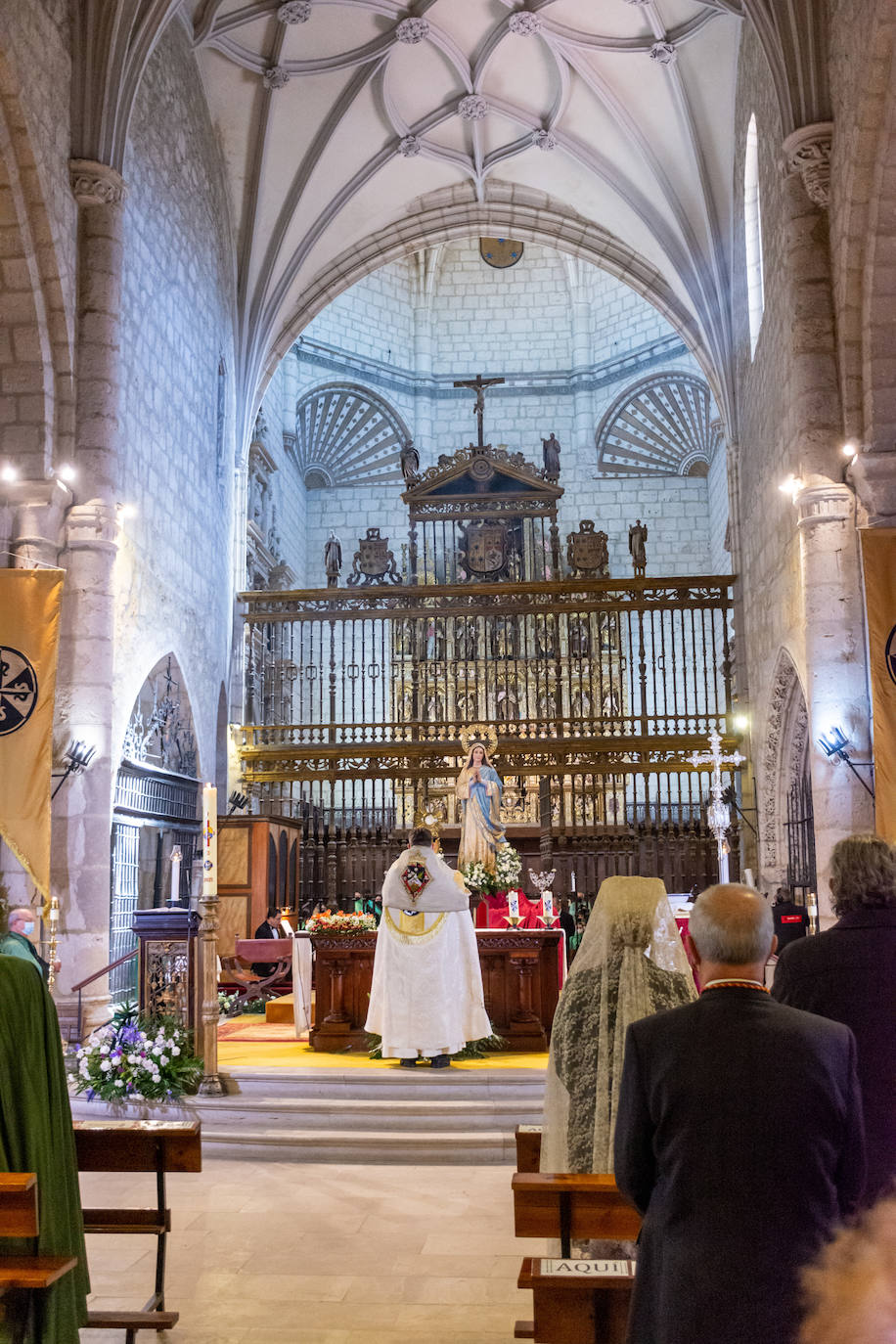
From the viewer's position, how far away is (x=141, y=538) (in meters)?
13.0

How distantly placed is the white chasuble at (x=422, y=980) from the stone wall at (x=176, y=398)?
4.40 metres

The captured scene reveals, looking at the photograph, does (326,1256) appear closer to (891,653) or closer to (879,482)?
(891,653)

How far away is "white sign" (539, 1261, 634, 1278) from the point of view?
3498 millimetres

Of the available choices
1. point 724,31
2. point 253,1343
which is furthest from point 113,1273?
point 724,31

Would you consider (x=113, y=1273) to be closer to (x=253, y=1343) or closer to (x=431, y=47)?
(x=253, y=1343)

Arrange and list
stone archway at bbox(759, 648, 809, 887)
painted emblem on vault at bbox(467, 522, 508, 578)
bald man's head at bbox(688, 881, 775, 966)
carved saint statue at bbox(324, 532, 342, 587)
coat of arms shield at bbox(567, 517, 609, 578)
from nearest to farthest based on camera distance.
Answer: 1. bald man's head at bbox(688, 881, 775, 966)
2. stone archway at bbox(759, 648, 809, 887)
3. coat of arms shield at bbox(567, 517, 609, 578)
4. carved saint statue at bbox(324, 532, 342, 587)
5. painted emblem on vault at bbox(467, 522, 508, 578)

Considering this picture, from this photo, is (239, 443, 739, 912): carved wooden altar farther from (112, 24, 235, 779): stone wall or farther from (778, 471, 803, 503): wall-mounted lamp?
(778, 471, 803, 503): wall-mounted lamp

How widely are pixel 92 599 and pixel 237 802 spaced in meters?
5.69

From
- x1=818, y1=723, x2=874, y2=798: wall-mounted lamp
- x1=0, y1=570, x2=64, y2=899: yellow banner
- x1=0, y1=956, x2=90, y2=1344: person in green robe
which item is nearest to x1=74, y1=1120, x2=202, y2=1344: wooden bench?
x1=0, y1=956, x2=90, y2=1344: person in green robe

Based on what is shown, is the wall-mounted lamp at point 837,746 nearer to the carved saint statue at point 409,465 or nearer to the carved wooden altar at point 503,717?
the carved wooden altar at point 503,717

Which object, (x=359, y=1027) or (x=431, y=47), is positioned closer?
(x=359, y=1027)

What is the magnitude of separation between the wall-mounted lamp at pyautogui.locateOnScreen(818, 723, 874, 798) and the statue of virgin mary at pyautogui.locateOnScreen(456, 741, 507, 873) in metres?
2.85

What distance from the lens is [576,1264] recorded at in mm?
3635

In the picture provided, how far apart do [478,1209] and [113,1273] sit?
6.12ft
